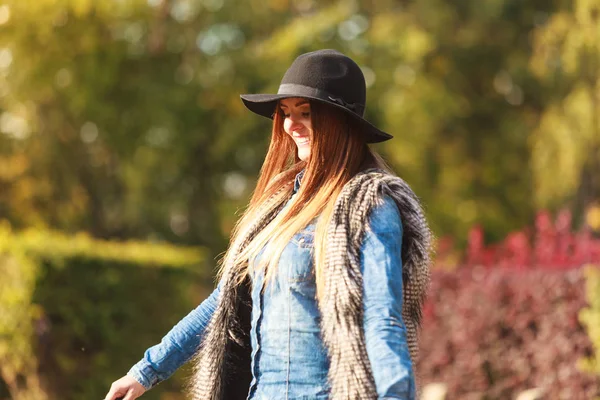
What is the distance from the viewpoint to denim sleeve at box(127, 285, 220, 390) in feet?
9.05

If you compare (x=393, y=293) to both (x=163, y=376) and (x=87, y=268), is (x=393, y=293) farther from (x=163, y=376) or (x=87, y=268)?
(x=87, y=268)

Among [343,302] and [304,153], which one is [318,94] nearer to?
[304,153]

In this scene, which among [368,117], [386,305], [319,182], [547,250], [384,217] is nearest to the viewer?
[386,305]

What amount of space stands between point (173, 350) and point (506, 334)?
494 cm

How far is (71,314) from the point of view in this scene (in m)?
6.46

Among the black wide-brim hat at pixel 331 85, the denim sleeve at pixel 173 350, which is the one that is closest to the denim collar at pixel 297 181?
the black wide-brim hat at pixel 331 85

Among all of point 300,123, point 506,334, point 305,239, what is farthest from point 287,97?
point 506,334

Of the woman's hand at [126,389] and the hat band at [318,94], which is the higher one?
the hat band at [318,94]

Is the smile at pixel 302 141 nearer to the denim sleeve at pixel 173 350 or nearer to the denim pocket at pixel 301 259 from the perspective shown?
the denim pocket at pixel 301 259

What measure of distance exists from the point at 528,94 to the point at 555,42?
492cm

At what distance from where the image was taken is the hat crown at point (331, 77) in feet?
8.41

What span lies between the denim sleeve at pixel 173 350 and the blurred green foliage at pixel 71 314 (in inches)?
144

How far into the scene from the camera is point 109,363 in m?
6.74

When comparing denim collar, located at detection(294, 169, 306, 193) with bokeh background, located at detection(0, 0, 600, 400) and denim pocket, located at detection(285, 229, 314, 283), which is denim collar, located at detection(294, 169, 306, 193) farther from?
bokeh background, located at detection(0, 0, 600, 400)
